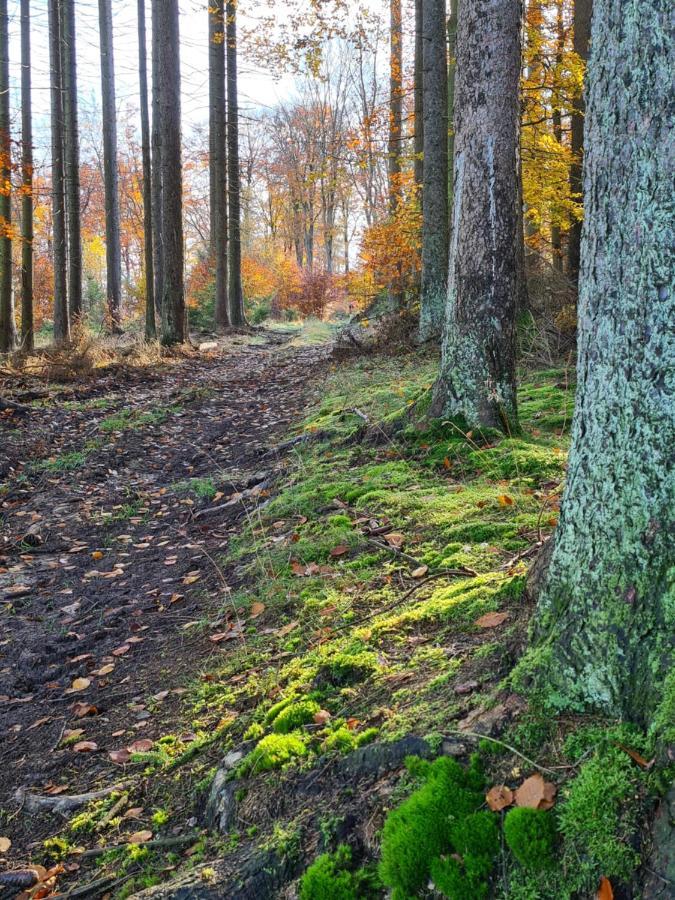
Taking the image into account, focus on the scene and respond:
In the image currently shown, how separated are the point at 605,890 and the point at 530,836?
0.20m

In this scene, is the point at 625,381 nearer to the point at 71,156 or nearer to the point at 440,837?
the point at 440,837

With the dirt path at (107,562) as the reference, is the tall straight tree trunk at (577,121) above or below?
above

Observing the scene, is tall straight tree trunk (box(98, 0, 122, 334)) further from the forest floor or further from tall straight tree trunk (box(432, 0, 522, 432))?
tall straight tree trunk (box(432, 0, 522, 432))

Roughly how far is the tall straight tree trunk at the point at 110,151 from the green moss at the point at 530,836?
19.2m

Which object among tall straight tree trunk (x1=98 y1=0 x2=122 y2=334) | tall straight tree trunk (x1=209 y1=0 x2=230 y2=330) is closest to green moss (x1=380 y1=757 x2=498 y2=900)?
tall straight tree trunk (x1=209 y1=0 x2=230 y2=330)

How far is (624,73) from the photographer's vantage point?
1.83 meters

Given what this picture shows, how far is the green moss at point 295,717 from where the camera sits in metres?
2.70

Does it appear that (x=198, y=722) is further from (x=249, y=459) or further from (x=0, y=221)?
(x=0, y=221)

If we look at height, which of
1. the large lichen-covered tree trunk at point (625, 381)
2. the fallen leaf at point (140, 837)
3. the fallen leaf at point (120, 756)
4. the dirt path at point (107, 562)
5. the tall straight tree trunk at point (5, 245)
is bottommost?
the fallen leaf at point (140, 837)

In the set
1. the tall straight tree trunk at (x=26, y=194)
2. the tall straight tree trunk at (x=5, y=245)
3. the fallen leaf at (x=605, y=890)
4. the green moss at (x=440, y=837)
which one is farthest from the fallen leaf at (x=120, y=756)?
the tall straight tree trunk at (x=5, y=245)

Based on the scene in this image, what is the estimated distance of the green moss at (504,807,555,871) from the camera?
66.5 inches

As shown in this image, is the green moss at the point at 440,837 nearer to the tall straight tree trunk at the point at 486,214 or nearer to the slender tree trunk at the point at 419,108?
the tall straight tree trunk at the point at 486,214

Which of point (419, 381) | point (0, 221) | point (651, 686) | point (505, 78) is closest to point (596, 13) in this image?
point (651, 686)

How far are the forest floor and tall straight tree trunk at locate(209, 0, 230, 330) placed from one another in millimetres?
12868
